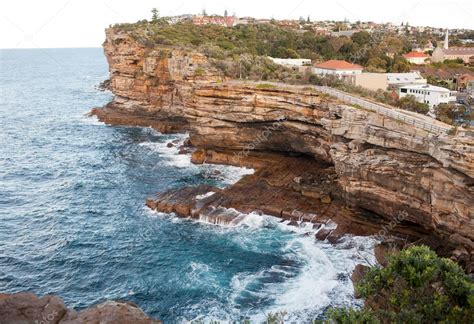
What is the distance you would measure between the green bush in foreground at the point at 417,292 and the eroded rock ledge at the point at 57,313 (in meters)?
11.5

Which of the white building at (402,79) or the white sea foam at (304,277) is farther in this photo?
the white building at (402,79)

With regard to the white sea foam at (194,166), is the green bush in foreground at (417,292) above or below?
above

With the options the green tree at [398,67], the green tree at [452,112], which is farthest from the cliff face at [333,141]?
the green tree at [398,67]

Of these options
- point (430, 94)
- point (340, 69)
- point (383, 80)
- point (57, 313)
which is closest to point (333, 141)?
point (430, 94)

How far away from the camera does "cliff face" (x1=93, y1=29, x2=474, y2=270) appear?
27.5 metres

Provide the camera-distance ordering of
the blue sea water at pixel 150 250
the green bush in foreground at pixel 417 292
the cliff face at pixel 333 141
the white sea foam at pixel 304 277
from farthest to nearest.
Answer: the cliff face at pixel 333 141 → the blue sea water at pixel 150 250 → the white sea foam at pixel 304 277 → the green bush in foreground at pixel 417 292

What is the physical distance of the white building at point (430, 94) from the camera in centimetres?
5112

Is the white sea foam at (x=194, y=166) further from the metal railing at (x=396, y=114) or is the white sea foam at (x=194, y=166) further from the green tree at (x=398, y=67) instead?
the green tree at (x=398, y=67)

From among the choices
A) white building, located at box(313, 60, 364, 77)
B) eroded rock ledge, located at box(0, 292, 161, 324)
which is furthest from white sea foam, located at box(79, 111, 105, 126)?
eroded rock ledge, located at box(0, 292, 161, 324)

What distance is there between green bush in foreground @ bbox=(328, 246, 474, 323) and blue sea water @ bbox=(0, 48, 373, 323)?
824cm

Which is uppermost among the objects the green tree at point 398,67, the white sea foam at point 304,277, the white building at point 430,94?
the green tree at point 398,67

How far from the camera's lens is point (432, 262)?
17.0 metres

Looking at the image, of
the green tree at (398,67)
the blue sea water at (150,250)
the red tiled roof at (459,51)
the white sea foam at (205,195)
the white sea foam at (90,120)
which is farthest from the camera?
the red tiled roof at (459,51)

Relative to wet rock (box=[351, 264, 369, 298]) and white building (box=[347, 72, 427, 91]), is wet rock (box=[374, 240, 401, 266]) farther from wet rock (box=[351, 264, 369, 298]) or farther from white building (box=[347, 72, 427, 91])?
white building (box=[347, 72, 427, 91])
